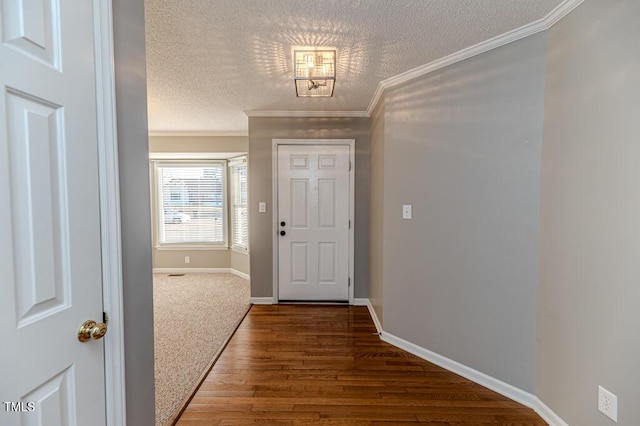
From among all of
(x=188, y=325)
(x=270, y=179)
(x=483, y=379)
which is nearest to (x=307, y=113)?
(x=270, y=179)

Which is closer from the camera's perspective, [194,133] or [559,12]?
[559,12]

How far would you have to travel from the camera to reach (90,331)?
878 millimetres

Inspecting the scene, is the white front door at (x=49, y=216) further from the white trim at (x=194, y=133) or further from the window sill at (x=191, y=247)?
the window sill at (x=191, y=247)

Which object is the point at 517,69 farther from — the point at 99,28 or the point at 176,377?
the point at 176,377

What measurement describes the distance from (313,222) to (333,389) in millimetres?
1945

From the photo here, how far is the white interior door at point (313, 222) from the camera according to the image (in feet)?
11.4

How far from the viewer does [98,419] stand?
0.94 meters

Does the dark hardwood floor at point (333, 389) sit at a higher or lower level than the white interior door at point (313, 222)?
lower

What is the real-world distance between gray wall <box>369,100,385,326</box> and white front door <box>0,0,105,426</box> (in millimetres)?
2261

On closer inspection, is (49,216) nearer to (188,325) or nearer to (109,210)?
(109,210)

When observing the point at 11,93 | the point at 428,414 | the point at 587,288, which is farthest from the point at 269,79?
the point at 428,414

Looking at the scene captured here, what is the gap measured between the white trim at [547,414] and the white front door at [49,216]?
2266mm

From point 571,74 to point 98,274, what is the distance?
2.43 metres

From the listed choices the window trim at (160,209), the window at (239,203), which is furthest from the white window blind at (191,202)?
the window at (239,203)
